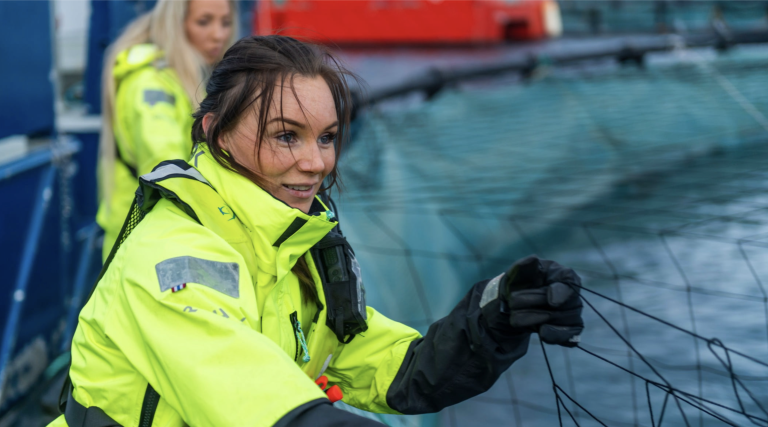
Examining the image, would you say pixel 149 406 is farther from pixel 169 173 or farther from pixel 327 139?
pixel 327 139

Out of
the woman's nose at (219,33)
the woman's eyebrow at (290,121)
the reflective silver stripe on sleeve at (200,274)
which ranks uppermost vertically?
the woman's nose at (219,33)

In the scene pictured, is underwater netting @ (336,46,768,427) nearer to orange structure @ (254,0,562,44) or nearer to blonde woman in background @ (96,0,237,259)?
blonde woman in background @ (96,0,237,259)

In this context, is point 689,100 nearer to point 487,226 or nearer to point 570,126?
point 570,126

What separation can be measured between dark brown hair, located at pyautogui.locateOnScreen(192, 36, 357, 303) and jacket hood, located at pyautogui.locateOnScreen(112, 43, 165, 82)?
120 centimetres

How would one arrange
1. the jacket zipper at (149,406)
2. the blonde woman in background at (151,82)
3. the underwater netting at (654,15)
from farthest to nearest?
the underwater netting at (654,15) → the blonde woman in background at (151,82) → the jacket zipper at (149,406)

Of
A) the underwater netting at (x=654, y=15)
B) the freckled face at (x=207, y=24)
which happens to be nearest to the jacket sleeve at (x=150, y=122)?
the freckled face at (x=207, y=24)

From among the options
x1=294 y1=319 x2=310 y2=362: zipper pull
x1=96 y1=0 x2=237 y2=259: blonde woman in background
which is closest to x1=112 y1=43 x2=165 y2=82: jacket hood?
x1=96 y1=0 x2=237 y2=259: blonde woman in background

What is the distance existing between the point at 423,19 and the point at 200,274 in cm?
1218

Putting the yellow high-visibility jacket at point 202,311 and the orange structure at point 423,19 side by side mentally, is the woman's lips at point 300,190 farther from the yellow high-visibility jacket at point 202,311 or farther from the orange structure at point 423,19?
the orange structure at point 423,19

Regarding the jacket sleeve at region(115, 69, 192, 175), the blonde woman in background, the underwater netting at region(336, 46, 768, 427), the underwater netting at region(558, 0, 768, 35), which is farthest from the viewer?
the underwater netting at region(558, 0, 768, 35)

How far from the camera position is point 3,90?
9.16 feet

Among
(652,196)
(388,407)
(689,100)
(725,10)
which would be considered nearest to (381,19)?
(725,10)

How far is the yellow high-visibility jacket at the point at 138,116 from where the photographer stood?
89.8 inches

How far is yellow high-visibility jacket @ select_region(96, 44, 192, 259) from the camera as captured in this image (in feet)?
7.48
